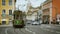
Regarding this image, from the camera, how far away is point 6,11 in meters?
10.5

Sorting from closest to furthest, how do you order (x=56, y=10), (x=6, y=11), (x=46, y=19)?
1. (x=6, y=11)
2. (x=56, y=10)
3. (x=46, y=19)

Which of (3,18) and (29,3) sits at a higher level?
(29,3)

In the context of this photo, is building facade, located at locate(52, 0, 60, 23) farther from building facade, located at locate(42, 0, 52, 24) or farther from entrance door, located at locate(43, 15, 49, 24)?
entrance door, located at locate(43, 15, 49, 24)

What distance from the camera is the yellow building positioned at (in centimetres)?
1016

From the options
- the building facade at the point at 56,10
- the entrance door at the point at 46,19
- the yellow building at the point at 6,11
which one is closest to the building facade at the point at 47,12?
the entrance door at the point at 46,19

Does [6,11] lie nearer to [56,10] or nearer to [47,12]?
[47,12]

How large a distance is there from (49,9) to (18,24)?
323 cm

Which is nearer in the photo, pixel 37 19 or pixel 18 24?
pixel 37 19

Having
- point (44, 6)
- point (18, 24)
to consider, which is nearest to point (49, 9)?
point (44, 6)

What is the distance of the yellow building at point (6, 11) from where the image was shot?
33.3ft

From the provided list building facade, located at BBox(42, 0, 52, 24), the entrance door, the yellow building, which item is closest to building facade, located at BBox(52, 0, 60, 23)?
building facade, located at BBox(42, 0, 52, 24)

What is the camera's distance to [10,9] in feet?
34.8

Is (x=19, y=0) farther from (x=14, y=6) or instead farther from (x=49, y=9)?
(x=49, y=9)

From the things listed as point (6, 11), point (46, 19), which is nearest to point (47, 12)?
point (46, 19)
